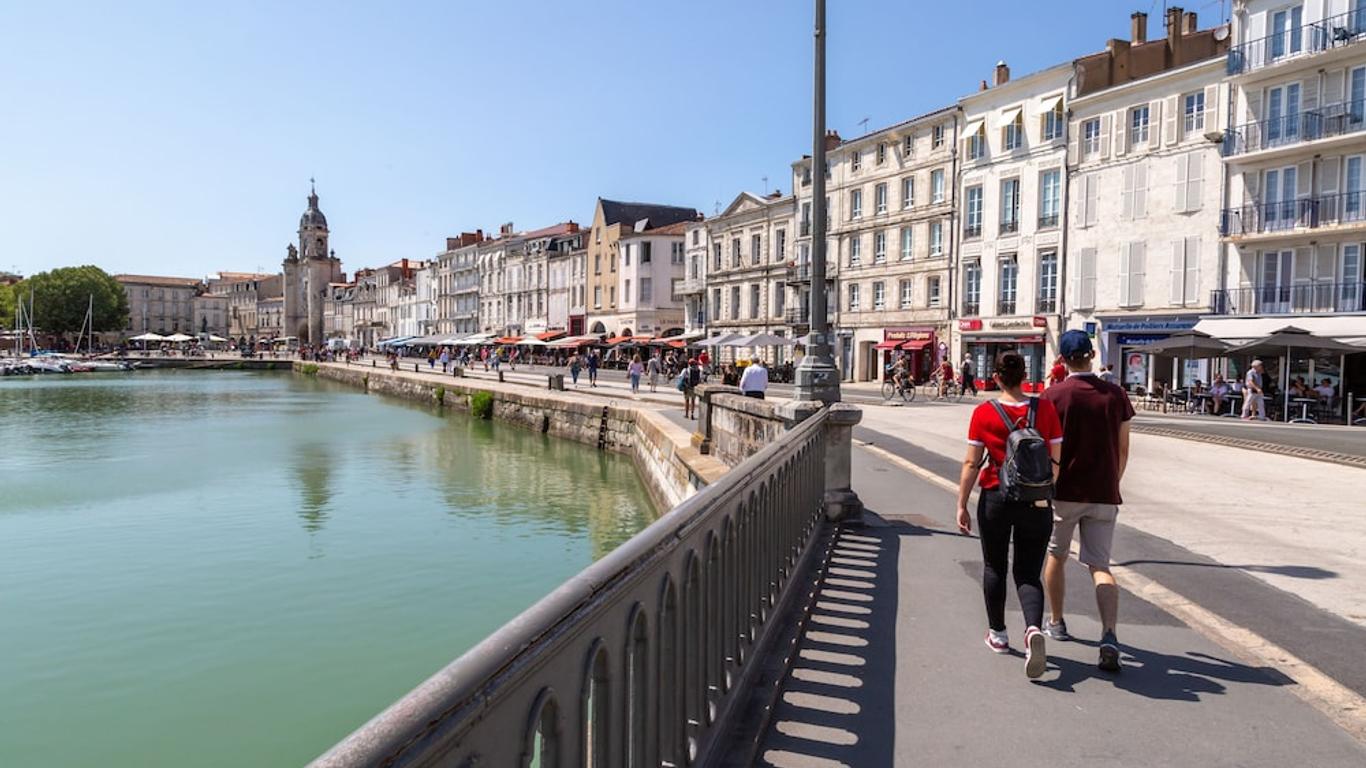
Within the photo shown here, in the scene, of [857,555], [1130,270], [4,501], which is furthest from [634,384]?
[857,555]

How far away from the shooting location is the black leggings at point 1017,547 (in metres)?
4.49

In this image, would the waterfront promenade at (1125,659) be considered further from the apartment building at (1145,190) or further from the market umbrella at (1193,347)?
the apartment building at (1145,190)

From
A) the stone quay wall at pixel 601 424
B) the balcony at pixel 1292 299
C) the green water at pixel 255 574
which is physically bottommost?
the green water at pixel 255 574

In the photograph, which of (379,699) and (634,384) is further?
(634,384)

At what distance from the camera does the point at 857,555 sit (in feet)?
23.1

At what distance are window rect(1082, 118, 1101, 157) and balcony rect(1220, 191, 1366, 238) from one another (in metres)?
5.72

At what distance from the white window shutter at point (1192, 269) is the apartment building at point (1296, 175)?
77 cm

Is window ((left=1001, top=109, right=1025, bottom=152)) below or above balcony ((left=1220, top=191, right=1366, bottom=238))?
above

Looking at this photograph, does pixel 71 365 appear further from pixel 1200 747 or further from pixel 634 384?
pixel 1200 747

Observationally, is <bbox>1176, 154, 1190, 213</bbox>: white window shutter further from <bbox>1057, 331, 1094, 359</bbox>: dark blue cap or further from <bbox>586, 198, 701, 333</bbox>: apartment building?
Result: <bbox>586, 198, 701, 333</bbox>: apartment building

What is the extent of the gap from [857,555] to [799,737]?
3.47 m

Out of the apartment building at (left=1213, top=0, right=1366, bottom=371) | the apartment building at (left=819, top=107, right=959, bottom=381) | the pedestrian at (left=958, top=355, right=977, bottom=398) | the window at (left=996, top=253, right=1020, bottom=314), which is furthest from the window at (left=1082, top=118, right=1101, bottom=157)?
the pedestrian at (left=958, top=355, right=977, bottom=398)

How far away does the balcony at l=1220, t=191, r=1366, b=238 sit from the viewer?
25500 millimetres

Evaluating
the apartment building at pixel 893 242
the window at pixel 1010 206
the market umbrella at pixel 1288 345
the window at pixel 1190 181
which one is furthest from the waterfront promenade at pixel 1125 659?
the apartment building at pixel 893 242
